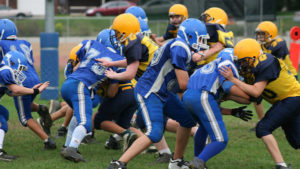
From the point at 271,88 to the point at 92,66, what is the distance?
211 cm

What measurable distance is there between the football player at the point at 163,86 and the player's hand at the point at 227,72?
1.21 ft

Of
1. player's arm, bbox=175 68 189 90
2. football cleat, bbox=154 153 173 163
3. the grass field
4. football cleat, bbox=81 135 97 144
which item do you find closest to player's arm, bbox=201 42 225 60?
the grass field

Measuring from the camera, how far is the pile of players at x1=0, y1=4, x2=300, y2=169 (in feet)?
18.7

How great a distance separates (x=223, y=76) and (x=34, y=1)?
3560 cm

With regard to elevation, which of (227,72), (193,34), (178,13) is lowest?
(227,72)

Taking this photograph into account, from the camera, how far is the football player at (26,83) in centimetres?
716

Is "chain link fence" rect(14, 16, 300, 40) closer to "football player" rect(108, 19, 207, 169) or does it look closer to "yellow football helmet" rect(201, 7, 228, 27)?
"yellow football helmet" rect(201, 7, 228, 27)

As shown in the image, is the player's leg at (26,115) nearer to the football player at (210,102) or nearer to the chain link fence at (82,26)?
the football player at (210,102)

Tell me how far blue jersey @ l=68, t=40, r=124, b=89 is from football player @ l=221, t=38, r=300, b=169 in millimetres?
1599

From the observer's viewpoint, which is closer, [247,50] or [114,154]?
[247,50]

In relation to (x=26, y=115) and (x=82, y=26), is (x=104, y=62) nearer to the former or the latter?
(x=26, y=115)

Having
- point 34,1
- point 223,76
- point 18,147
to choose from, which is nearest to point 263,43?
point 223,76

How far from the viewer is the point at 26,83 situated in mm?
7164

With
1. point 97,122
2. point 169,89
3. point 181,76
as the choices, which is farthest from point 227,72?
point 97,122
